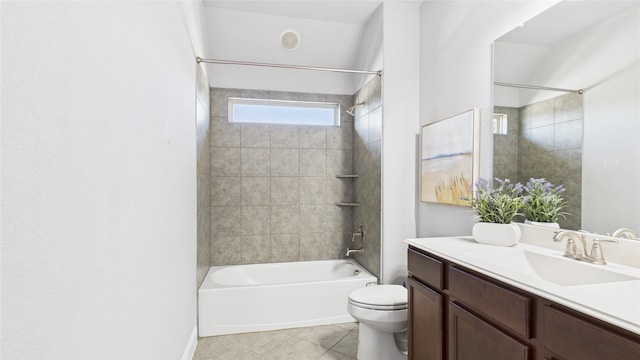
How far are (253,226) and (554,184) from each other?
2.66 meters

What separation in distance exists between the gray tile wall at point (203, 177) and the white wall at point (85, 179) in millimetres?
1026

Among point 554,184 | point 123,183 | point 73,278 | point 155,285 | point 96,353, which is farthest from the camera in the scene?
A: point 554,184

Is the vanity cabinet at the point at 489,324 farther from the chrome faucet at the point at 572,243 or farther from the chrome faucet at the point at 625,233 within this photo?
the chrome faucet at the point at 625,233

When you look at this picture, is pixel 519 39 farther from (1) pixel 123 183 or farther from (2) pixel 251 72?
(2) pixel 251 72

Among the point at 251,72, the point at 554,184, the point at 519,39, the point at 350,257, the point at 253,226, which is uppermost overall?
the point at 251,72

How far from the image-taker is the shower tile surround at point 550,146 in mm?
1484

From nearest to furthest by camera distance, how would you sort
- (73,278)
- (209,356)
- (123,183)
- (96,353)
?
(73,278) < (96,353) < (123,183) < (209,356)

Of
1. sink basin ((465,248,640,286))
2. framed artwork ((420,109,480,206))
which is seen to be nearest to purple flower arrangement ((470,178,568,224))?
framed artwork ((420,109,480,206))

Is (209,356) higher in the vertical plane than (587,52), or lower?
lower

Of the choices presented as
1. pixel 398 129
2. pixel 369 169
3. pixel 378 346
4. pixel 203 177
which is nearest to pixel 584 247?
pixel 378 346

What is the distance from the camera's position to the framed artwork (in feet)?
6.81

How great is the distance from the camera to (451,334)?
145cm

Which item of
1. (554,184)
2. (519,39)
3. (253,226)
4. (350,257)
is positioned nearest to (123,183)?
(554,184)

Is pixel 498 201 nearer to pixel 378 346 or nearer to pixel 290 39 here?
pixel 378 346
